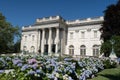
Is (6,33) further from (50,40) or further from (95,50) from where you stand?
(95,50)

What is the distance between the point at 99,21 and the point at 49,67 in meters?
34.0

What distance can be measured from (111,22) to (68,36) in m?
13.2

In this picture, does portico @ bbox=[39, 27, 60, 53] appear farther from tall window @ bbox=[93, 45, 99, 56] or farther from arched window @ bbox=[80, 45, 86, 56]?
tall window @ bbox=[93, 45, 99, 56]

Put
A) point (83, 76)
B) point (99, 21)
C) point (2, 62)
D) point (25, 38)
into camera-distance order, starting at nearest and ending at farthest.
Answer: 1. point (83, 76)
2. point (2, 62)
3. point (99, 21)
4. point (25, 38)

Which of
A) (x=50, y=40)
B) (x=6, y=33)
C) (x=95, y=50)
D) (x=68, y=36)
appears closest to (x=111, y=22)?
(x=95, y=50)

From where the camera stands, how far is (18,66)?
641 cm

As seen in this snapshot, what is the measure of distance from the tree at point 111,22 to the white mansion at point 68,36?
7277 millimetres

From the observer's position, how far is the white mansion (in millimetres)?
39625

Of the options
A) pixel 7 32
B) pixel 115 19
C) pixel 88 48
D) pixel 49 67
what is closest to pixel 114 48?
pixel 115 19

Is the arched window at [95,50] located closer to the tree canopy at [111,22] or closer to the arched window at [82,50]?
the arched window at [82,50]

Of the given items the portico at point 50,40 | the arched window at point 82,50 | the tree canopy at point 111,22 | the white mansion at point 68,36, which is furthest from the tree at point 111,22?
the portico at point 50,40

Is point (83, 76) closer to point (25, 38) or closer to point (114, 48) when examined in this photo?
point (114, 48)

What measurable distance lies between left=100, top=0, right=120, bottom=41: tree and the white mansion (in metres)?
7.28

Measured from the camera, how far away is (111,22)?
1230 inches
